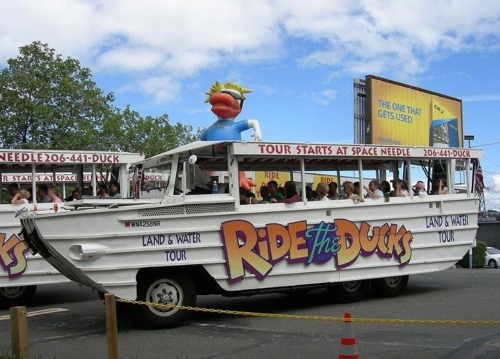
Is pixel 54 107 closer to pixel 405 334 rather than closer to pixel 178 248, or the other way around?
pixel 178 248

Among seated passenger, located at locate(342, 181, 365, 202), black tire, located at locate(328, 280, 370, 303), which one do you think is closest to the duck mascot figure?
seated passenger, located at locate(342, 181, 365, 202)

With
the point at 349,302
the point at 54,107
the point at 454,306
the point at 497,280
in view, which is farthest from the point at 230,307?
the point at 54,107

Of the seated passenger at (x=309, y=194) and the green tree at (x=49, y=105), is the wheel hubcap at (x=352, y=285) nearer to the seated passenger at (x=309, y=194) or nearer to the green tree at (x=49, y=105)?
the seated passenger at (x=309, y=194)

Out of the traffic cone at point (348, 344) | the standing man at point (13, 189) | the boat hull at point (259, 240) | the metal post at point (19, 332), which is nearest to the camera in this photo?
the traffic cone at point (348, 344)

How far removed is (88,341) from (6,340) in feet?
3.78

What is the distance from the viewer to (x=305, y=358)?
258 inches

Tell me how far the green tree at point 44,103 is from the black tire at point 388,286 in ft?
52.9

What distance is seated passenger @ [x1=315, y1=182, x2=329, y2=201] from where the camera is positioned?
9859mm

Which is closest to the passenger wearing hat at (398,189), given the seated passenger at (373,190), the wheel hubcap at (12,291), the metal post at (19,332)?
the seated passenger at (373,190)

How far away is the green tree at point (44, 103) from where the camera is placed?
A: 23547 mm

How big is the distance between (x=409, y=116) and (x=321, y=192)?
58.2 ft

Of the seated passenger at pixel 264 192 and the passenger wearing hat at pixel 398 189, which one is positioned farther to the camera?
the passenger wearing hat at pixel 398 189

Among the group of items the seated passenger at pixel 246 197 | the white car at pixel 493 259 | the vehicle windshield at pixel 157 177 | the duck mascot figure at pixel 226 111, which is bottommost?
the white car at pixel 493 259

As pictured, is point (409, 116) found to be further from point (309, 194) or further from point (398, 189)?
point (309, 194)
